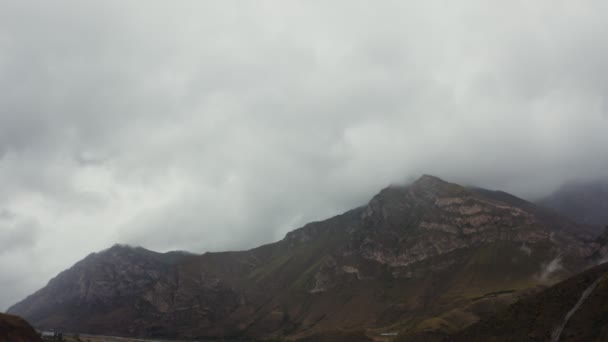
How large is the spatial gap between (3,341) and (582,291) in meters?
223

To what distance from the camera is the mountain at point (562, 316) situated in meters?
160

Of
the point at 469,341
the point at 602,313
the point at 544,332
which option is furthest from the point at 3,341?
the point at 602,313

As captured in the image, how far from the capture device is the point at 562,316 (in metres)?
174

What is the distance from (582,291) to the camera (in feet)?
600

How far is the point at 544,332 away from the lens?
17100cm

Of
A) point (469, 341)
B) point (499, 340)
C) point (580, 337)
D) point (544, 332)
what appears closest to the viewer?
point (580, 337)

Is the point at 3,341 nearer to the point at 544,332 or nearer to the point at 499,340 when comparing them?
the point at 499,340

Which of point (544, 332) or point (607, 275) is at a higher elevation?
point (607, 275)

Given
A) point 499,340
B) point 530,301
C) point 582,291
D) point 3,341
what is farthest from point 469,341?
point 3,341

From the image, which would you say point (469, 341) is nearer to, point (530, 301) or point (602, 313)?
point (530, 301)

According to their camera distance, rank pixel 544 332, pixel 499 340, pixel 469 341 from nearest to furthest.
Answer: pixel 544 332
pixel 499 340
pixel 469 341

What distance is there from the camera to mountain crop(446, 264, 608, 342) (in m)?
160

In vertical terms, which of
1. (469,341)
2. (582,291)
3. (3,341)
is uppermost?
(3,341)

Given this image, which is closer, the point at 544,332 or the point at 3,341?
the point at 544,332
